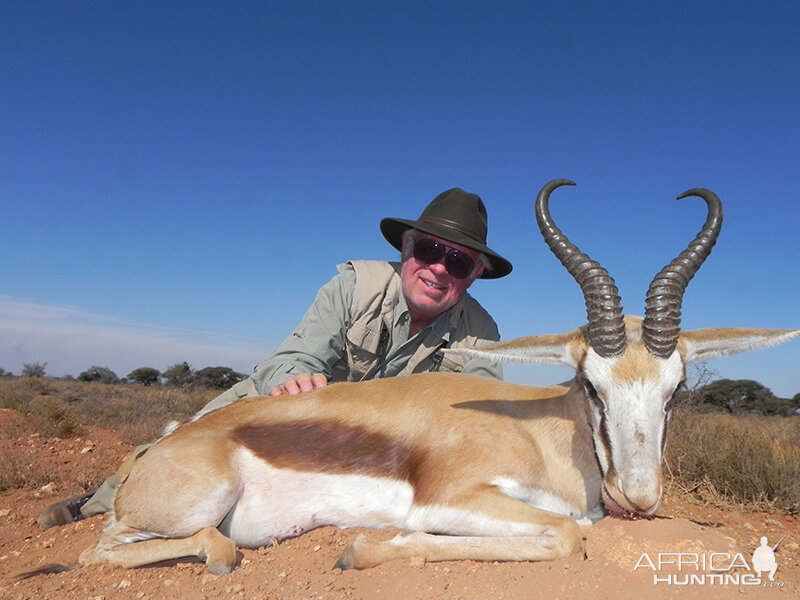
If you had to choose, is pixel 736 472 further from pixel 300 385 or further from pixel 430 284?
pixel 300 385

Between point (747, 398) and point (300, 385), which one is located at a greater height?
point (300, 385)

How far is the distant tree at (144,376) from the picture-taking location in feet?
110

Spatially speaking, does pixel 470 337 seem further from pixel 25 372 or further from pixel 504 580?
pixel 25 372

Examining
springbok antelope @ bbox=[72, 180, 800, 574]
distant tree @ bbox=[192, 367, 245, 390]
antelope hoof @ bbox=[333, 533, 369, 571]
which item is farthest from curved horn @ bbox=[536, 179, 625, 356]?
distant tree @ bbox=[192, 367, 245, 390]

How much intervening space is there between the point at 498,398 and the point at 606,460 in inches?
41.3

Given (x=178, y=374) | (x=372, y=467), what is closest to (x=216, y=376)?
(x=178, y=374)

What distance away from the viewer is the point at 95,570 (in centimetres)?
356

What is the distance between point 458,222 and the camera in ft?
19.2

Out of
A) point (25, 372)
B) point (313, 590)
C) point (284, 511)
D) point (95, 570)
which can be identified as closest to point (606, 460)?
point (313, 590)

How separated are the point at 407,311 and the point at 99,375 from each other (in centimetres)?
3121

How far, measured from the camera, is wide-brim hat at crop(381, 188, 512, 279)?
224 inches

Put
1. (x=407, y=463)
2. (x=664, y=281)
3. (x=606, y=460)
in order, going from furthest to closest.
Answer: (x=407, y=463) → (x=664, y=281) → (x=606, y=460)

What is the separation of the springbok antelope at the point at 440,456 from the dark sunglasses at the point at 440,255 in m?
1.85

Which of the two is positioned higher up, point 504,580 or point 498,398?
point 498,398
